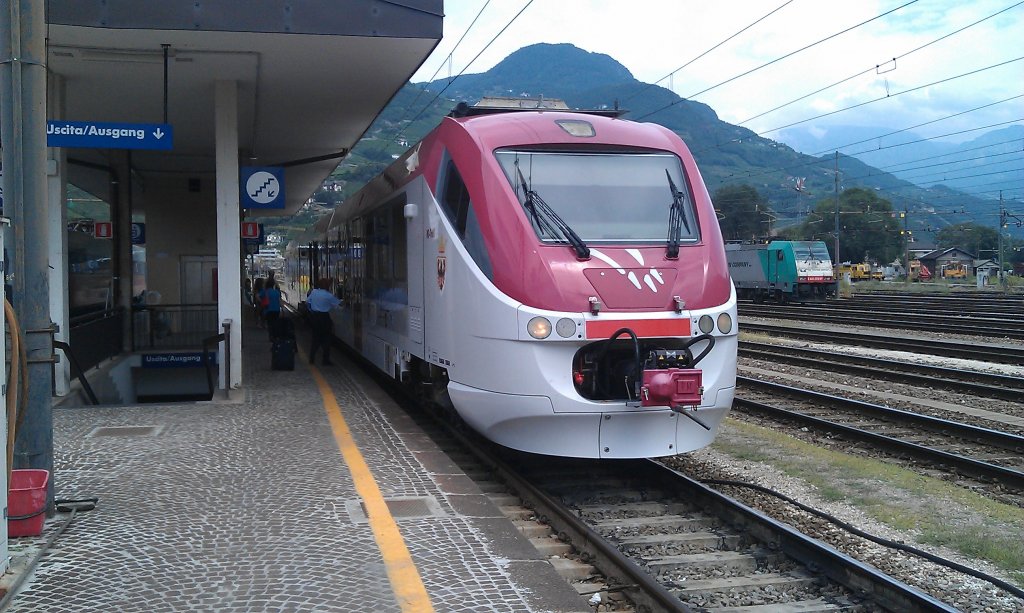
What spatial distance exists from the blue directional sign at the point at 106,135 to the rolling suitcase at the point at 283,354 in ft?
16.0

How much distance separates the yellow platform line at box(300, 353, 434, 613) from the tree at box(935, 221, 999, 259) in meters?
87.3

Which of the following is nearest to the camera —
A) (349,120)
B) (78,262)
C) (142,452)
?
(142,452)

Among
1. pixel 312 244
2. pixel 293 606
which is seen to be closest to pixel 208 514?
pixel 293 606

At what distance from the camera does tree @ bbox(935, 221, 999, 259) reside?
8700 centimetres

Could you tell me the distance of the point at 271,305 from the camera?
51.9ft

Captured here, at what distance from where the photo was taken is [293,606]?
4.52m

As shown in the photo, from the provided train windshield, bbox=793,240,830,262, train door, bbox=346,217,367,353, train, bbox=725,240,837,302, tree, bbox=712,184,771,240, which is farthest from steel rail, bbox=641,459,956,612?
tree, bbox=712,184,771,240

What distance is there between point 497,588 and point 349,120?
11.7 metres

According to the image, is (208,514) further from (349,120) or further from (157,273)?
(157,273)

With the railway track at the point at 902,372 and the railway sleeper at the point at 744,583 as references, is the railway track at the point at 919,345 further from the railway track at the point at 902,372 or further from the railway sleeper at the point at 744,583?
the railway sleeper at the point at 744,583

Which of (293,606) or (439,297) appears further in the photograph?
(439,297)

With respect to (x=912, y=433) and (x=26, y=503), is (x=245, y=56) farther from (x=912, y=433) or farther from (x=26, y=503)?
(x=912, y=433)

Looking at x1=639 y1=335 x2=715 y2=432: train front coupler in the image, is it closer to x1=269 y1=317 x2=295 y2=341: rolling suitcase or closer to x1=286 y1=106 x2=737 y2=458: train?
x1=286 y1=106 x2=737 y2=458: train

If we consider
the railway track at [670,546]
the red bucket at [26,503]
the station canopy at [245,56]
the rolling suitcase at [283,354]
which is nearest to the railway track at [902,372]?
the railway track at [670,546]
